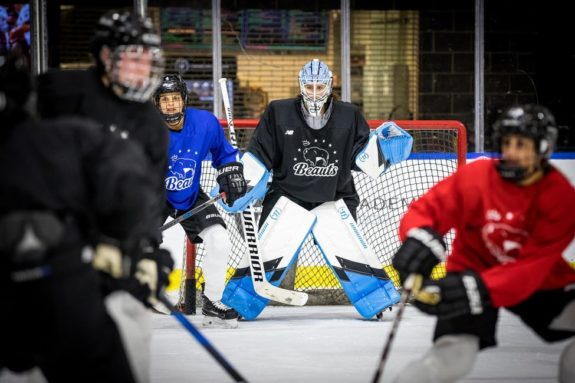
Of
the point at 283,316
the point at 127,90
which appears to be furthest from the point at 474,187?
the point at 283,316

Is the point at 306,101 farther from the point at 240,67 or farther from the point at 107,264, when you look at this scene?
the point at 107,264

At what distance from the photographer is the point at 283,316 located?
573 centimetres

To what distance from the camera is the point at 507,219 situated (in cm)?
291

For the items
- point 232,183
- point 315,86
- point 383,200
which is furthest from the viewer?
point 383,200

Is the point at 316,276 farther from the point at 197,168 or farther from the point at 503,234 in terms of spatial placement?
the point at 503,234

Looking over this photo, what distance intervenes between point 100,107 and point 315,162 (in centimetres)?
252

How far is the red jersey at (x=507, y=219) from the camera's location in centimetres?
288

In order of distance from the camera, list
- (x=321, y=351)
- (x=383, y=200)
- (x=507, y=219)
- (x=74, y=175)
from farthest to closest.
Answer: (x=383, y=200) → (x=321, y=351) → (x=507, y=219) → (x=74, y=175)

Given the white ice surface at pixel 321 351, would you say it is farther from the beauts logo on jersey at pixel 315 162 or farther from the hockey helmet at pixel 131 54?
the hockey helmet at pixel 131 54

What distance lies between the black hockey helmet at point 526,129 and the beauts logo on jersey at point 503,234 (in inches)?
3.9

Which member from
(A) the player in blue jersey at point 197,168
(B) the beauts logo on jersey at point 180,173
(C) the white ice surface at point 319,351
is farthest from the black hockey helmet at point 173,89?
(C) the white ice surface at point 319,351

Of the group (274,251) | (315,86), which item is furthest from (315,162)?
(274,251)

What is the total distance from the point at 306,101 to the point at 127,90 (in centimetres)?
255

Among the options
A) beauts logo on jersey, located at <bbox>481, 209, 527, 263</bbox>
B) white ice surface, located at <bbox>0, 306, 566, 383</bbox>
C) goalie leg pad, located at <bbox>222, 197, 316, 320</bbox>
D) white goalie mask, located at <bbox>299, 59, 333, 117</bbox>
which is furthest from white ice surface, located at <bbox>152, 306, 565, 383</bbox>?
white goalie mask, located at <bbox>299, 59, 333, 117</bbox>
